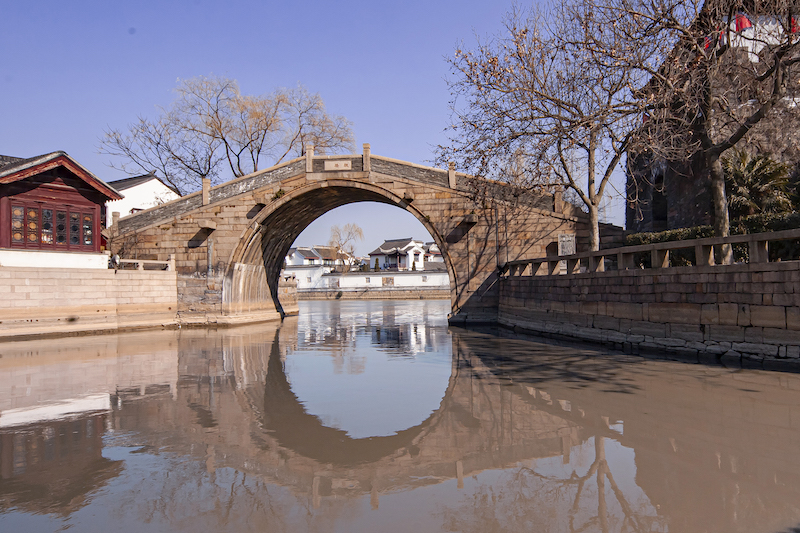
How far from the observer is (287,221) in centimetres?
2347

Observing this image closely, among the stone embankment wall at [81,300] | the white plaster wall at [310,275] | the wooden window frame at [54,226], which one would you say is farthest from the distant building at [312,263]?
the wooden window frame at [54,226]

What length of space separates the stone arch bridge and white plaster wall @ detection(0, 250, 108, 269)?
273 cm

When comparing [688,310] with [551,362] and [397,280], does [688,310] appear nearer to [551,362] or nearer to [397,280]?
[551,362]

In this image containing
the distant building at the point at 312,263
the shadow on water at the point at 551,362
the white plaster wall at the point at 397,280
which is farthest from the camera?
the distant building at the point at 312,263

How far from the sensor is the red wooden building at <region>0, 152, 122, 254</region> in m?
16.8

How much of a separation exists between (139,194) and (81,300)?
15088 mm

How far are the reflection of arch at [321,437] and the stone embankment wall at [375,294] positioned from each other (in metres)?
42.4

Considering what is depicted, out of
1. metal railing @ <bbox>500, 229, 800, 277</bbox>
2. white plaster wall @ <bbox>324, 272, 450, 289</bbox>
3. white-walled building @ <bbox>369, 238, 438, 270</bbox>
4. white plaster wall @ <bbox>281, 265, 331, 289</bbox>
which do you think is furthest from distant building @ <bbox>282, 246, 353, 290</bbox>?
metal railing @ <bbox>500, 229, 800, 277</bbox>

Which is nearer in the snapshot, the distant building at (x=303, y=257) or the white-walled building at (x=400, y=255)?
the white-walled building at (x=400, y=255)

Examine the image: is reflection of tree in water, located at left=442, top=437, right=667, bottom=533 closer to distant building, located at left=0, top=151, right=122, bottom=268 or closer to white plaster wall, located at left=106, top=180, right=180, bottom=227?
distant building, located at left=0, top=151, right=122, bottom=268

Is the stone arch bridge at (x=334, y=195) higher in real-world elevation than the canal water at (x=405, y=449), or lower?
higher

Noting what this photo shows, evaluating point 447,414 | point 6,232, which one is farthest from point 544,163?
point 6,232

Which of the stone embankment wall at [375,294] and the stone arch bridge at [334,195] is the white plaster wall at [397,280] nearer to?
the stone embankment wall at [375,294]

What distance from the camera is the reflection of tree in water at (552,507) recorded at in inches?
138
